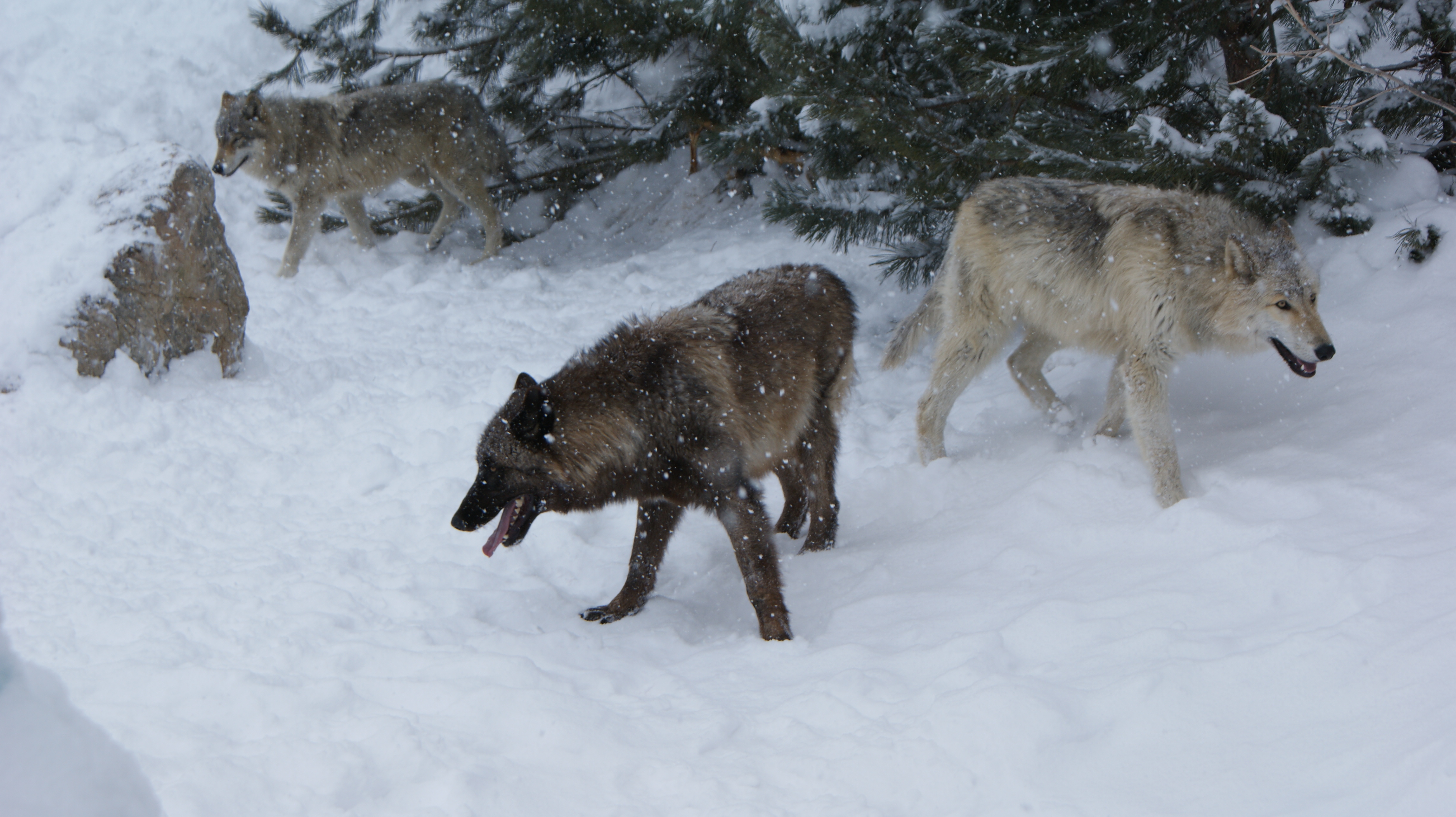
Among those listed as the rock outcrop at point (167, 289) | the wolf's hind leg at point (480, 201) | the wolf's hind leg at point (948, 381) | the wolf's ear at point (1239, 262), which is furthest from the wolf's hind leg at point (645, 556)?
the wolf's hind leg at point (480, 201)

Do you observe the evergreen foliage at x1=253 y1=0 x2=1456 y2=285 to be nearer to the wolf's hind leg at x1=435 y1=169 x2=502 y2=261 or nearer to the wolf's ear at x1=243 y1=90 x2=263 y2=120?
the wolf's hind leg at x1=435 y1=169 x2=502 y2=261

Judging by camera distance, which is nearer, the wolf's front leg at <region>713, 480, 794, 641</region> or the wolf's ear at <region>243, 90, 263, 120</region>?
the wolf's front leg at <region>713, 480, 794, 641</region>

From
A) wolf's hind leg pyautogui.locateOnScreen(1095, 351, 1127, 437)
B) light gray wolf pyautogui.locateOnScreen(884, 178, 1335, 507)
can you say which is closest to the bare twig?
light gray wolf pyautogui.locateOnScreen(884, 178, 1335, 507)

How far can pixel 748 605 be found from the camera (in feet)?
14.6

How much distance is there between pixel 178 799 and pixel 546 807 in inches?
40.1

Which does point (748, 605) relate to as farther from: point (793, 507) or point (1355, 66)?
point (1355, 66)

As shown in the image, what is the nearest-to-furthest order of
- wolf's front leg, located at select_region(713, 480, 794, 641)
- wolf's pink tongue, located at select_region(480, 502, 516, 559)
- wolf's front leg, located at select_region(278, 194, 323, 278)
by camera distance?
wolf's pink tongue, located at select_region(480, 502, 516, 559) < wolf's front leg, located at select_region(713, 480, 794, 641) < wolf's front leg, located at select_region(278, 194, 323, 278)

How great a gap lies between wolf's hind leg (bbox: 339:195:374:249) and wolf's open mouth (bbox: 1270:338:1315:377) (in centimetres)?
895

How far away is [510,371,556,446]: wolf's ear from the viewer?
3.80 metres

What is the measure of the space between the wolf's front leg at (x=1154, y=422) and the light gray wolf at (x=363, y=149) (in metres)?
7.55

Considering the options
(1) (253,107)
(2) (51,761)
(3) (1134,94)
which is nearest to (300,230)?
(1) (253,107)

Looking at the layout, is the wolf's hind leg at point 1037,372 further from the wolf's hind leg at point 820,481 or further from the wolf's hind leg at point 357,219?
the wolf's hind leg at point 357,219

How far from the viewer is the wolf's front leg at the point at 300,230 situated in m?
9.56

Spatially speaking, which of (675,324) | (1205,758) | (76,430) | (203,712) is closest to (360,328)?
(76,430)
